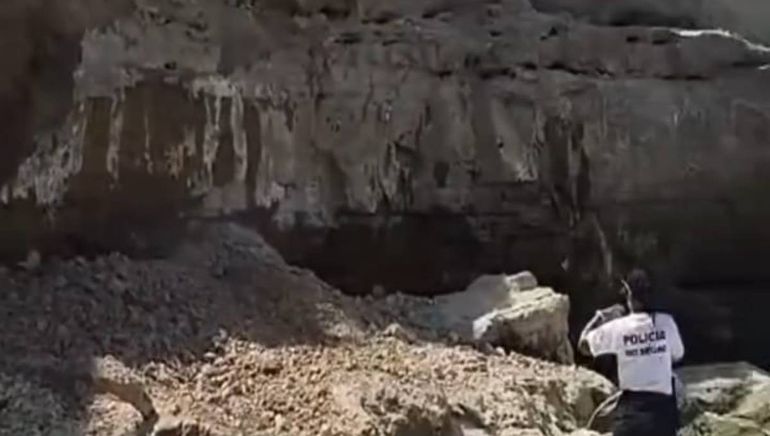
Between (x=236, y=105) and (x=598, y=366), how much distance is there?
4436 millimetres

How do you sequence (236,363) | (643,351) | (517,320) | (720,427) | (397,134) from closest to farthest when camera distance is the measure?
(643,351) → (236,363) → (720,427) → (517,320) → (397,134)

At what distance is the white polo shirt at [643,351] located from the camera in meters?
7.87

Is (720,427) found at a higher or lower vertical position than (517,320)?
lower

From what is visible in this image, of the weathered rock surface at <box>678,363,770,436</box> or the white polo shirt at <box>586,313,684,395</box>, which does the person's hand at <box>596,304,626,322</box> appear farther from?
the weathered rock surface at <box>678,363,770,436</box>

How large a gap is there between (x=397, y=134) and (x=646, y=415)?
7.52 metres

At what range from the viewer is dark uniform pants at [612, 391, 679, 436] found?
7751mm

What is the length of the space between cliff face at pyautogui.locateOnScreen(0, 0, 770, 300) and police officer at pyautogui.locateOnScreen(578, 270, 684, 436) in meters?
5.88

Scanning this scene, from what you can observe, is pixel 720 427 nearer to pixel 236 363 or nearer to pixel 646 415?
pixel 646 415

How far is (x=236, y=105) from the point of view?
13.7m

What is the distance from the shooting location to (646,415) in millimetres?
7785

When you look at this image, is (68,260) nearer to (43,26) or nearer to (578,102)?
(43,26)

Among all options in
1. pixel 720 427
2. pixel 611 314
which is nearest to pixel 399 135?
pixel 720 427

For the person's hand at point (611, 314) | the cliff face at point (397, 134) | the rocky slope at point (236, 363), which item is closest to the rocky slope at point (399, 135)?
the cliff face at point (397, 134)

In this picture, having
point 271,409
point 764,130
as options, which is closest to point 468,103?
point 764,130
